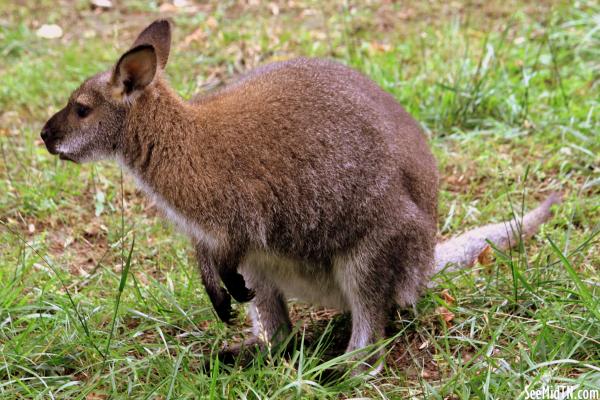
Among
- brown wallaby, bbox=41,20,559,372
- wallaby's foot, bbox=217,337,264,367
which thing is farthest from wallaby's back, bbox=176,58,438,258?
wallaby's foot, bbox=217,337,264,367

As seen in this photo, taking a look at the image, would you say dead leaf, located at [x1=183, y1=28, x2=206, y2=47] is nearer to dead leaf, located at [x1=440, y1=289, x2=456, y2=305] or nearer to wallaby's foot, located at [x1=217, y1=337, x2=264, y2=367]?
wallaby's foot, located at [x1=217, y1=337, x2=264, y2=367]

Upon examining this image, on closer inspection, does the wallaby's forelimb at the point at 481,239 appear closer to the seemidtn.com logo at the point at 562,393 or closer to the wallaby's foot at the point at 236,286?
the wallaby's foot at the point at 236,286

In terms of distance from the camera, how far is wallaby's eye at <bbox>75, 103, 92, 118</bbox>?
393 cm

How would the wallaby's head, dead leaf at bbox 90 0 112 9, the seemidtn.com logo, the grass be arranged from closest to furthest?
the seemidtn.com logo < the grass < the wallaby's head < dead leaf at bbox 90 0 112 9

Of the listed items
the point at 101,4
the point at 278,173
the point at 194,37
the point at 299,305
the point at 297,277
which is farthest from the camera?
the point at 101,4

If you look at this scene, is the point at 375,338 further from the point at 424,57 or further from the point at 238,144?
the point at 424,57

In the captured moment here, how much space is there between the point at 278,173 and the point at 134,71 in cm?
80

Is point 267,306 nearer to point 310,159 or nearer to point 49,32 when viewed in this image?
point 310,159

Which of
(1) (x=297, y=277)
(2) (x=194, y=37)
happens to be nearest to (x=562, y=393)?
(1) (x=297, y=277)

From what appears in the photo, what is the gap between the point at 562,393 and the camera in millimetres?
3051

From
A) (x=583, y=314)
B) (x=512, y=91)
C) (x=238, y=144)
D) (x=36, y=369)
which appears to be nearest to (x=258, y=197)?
(x=238, y=144)

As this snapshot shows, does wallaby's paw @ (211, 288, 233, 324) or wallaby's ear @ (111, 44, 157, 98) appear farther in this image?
wallaby's paw @ (211, 288, 233, 324)

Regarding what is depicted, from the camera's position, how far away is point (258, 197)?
3734mm

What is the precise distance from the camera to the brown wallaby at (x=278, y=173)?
3.75m
